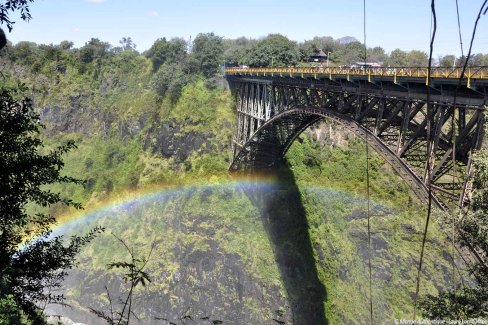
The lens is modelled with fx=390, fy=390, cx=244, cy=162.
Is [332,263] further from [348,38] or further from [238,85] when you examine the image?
[348,38]

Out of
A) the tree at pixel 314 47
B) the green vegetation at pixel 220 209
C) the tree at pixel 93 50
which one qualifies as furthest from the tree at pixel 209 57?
the tree at pixel 93 50

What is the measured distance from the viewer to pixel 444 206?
1334 centimetres

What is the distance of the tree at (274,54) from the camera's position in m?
47.2

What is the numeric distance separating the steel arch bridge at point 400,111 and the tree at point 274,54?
428 inches

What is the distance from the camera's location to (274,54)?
4741 cm

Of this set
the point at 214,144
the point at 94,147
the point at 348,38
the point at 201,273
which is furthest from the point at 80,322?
the point at 348,38

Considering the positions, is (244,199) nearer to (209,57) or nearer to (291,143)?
(291,143)

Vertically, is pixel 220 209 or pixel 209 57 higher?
pixel 209 57

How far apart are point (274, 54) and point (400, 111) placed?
3050 cm

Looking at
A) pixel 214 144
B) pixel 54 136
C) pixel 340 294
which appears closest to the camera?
pixel 340 294

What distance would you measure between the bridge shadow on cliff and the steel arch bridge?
605cm

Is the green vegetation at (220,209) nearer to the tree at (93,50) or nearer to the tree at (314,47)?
the tree at (314,47)

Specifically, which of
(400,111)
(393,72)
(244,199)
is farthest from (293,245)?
(393,72)

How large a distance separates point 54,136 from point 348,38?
69105 millimetres
